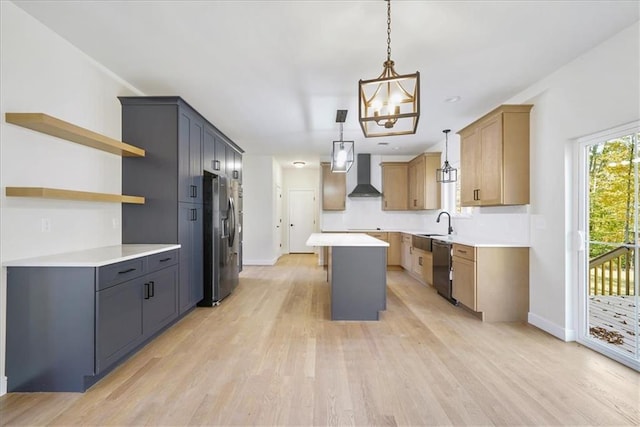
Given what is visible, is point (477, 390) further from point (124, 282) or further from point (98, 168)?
point (98, 168)

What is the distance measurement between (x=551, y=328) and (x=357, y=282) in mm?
1994

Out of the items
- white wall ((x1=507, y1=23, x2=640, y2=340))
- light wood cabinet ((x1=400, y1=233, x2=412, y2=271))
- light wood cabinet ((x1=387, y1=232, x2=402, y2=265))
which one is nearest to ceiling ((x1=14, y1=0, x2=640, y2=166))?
white wall ((x1=507, y1=23, x2=640, y2=340))

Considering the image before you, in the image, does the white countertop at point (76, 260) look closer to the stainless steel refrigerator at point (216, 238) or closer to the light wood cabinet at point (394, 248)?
the stainless steel refrigerator at point (216, 238)

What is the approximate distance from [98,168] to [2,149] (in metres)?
0.90

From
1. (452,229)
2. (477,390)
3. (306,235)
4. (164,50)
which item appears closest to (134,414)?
(477,390)

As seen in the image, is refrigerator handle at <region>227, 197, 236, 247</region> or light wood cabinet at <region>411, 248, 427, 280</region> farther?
light wood cabinet at <region>411, 248, 427, 280</region>

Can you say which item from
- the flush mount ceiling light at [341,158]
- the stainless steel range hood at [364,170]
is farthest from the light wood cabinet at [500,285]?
the stainless steel range hood at [364,170]

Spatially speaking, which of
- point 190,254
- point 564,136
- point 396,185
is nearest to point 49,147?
point 190,254

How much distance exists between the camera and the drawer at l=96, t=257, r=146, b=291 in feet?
6.97

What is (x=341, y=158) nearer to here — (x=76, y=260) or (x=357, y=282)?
(x=357, y=282)

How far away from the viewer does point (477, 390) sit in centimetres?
208

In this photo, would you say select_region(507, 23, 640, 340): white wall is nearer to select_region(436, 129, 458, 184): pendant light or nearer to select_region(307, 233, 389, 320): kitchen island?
select_region(307, 233, 389, 320): kitchen island

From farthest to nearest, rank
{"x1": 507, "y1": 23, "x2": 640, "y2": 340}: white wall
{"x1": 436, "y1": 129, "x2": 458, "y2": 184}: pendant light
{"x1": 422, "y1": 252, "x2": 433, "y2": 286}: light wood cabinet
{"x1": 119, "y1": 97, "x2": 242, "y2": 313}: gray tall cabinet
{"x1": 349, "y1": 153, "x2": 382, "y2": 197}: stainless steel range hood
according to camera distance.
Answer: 1. {"x1": 349, "y1": 153, "x2": 382, "y2": 197}: stainless steel range hood
2. {"x1": 436, "y1": 129, "x2": 458, "y2": 184}: pendant light
3. {"x1": 422, "y1": 252, "x2": 433, "y2": 286}: light wood cabinet
4. {"x1": 119, "y1": 97, "x2": 242, "y2": 313}: gray tall cabinet
5. {"x1": 507, "y1": 23, "x2": 640, "y2": 340}: white wall

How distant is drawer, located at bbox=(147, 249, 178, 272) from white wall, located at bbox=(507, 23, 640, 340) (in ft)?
12.8
